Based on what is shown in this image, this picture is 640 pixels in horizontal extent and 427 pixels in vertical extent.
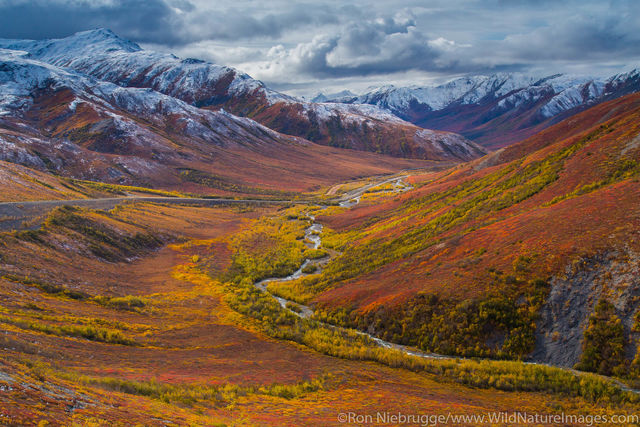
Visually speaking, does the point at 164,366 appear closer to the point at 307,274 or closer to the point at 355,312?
the point at 355,312

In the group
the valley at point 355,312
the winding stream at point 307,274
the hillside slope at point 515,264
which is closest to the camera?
the valley at point 355,312

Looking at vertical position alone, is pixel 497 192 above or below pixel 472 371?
above

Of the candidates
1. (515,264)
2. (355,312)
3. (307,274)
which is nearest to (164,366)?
(355,312)

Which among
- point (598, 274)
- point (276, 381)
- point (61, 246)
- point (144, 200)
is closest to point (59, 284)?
point (61, 246)

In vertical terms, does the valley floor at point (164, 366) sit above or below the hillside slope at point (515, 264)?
below

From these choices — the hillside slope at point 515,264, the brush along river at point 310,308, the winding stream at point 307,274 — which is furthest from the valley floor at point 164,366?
the hillside slope at point 515,264

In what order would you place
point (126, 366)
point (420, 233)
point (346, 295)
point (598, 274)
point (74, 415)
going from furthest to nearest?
point (420, 233) → point (346, 295) → point (598, 274) → point (126, 366) → point (74, 415)

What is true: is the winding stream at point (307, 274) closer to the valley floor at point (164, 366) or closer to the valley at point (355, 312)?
the valley at point (355, 312)

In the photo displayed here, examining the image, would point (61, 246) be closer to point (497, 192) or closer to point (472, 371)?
point (472, 371)
